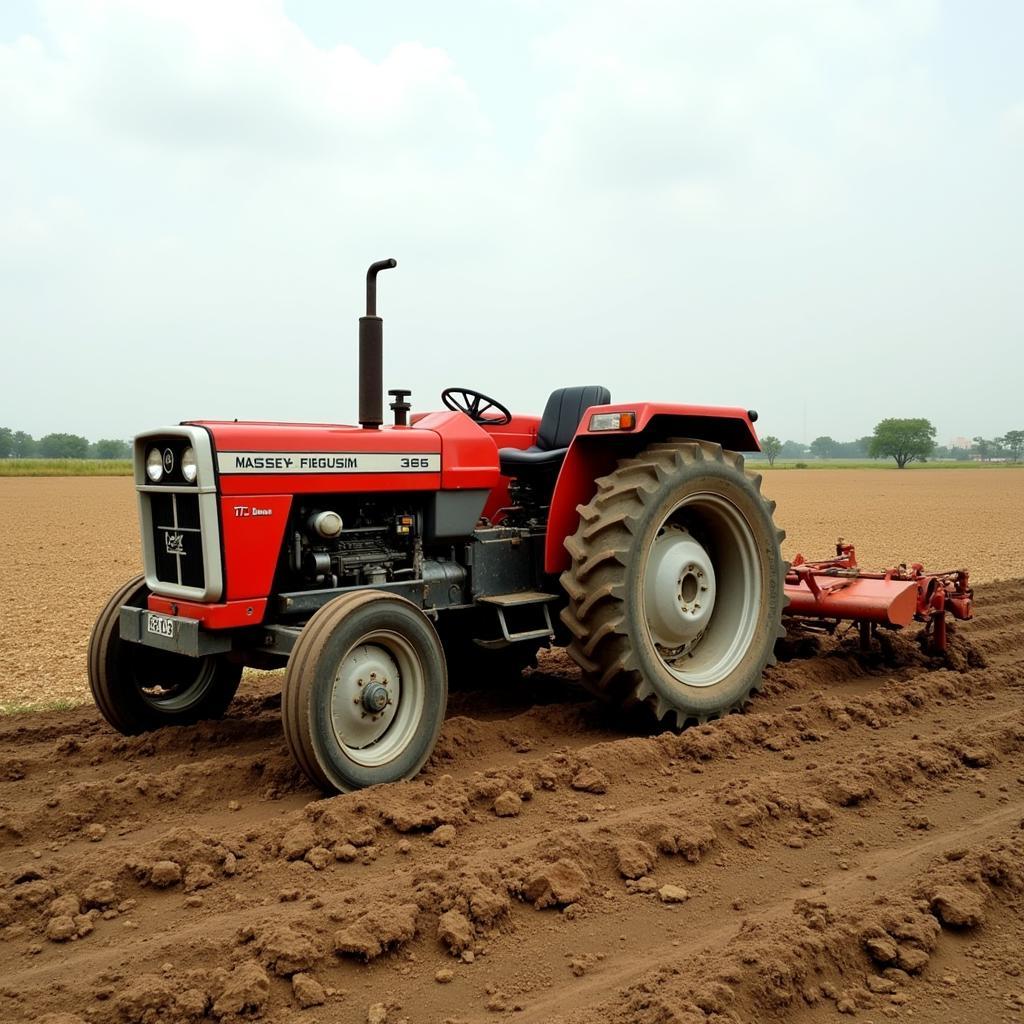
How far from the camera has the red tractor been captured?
385 cm

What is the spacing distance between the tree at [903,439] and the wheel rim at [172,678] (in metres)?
105

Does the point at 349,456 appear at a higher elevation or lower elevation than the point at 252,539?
higher

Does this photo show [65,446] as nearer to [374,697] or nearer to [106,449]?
[106,449]

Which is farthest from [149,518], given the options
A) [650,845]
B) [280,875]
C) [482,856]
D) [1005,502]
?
[1005,502]

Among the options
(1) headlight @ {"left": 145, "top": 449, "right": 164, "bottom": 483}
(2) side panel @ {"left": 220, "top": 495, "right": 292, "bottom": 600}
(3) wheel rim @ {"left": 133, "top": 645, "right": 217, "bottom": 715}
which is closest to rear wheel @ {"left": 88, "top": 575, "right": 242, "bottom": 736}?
(3) wheel rim @ {"left": 133, "top": 645, "right": 217, "bottom": 715}

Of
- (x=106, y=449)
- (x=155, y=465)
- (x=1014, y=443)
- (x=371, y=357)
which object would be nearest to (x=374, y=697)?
(x=155, y=465)

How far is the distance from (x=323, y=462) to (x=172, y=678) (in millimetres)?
1432

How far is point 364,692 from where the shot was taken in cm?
378

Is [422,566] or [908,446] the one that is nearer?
[422,566]

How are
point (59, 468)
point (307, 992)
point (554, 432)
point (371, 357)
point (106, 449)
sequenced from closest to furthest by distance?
point (307, 992)
point (371, 357)
point (554, 432)
point (59, 468)
point (106, 449)

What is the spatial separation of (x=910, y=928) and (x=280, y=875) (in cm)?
191

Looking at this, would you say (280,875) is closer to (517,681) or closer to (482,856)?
(482,856)

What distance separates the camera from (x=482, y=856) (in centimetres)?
316

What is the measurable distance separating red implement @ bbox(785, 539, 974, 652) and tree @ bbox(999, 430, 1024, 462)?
145 m
